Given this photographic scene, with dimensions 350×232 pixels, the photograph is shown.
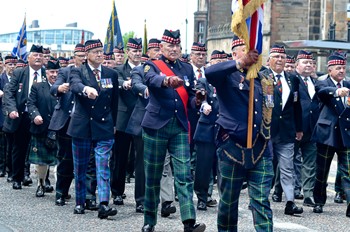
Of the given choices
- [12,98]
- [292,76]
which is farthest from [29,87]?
[292,76]

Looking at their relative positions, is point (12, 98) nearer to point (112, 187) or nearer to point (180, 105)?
point (112, 187)

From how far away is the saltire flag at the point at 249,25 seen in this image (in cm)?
888

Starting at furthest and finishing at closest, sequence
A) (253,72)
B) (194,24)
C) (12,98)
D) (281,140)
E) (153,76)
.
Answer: (194,24) < (12,98) < (281,140) < (153,76) < (253,72)

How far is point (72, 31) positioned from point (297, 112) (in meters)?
186

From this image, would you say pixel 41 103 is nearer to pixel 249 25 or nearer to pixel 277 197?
pixel 277 197

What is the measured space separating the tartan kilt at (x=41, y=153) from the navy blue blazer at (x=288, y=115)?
3446 millimetres

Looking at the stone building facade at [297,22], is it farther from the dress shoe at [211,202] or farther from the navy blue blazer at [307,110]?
the dress shoe at [211,202]

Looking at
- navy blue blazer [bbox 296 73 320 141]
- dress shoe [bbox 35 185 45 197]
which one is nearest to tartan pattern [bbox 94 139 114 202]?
dress shoe [bbox 35 185 45 197]

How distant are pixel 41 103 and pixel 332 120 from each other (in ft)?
14.1

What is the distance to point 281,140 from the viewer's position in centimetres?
1310

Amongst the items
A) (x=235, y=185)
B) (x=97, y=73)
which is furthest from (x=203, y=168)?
(x=235, y=185)

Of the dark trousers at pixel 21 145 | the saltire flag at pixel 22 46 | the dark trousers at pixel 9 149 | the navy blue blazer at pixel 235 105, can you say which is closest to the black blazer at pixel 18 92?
the dark trousers at pixel 21 145

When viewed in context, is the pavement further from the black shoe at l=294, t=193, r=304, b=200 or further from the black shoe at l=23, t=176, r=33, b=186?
the black shoe at l=23, t=176, r=33, b=186

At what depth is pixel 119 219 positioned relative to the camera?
12.2 metres
